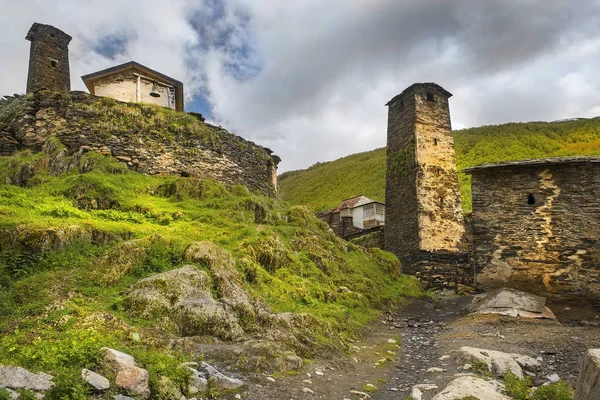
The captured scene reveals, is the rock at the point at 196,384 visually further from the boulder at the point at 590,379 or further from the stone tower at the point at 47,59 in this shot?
the stone tower at the point at 47,59

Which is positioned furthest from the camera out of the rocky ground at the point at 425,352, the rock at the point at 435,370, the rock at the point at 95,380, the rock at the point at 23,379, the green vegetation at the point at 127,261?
the rock at the point at 435,370

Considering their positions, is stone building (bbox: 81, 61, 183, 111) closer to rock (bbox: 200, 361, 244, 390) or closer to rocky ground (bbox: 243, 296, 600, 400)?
rocky ground (bbox: 243, 296, 600, 400)

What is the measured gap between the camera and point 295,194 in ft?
214

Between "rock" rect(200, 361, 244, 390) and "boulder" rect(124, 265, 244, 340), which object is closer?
"rock" rect(200, 361, 244, 390)

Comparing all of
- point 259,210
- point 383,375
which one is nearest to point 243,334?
point 383,375

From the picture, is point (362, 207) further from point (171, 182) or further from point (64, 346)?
A: point (64, 346)

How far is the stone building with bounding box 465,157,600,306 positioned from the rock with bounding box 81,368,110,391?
1120cm

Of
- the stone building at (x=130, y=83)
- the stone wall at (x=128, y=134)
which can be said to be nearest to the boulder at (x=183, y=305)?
the stone wall at (x=128, y=134)

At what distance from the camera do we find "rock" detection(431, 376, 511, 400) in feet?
20.8

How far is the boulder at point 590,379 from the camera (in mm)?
4609

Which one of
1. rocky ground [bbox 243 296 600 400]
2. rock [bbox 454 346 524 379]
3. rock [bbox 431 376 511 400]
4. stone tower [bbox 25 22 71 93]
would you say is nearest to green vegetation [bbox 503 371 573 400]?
rock [bbox 431 376 511 400]

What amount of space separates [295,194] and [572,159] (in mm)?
52669

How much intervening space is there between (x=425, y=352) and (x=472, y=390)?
3251 millimetres

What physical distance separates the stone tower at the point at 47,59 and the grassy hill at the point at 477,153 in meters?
30.7
